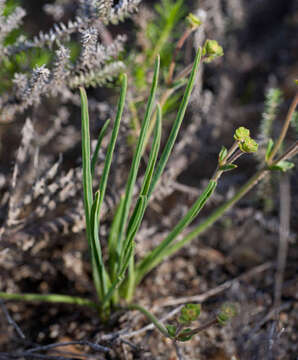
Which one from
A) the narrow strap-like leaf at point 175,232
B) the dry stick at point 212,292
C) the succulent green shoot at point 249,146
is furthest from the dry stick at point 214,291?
the succulent green shoot at point 249,146

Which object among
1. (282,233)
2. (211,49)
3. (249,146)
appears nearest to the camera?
(249,146)

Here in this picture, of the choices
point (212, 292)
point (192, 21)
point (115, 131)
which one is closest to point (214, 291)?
point (212, 292)

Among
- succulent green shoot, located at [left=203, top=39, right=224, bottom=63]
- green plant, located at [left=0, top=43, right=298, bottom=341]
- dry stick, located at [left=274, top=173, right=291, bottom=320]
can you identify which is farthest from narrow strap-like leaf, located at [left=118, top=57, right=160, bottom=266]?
dry stick, located at [left=274, top=173, right=291, bottom=320]

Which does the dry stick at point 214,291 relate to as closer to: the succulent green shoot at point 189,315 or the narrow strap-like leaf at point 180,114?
the succulent green shoot at point 189,315

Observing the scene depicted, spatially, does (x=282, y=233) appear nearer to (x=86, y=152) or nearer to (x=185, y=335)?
(x=185, y=335)

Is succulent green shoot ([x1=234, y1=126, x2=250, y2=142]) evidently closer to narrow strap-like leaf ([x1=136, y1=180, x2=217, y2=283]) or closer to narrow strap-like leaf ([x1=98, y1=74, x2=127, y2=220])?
narrow strap-like leaf ([x1=136, y1=180, x2=217, y2=283])

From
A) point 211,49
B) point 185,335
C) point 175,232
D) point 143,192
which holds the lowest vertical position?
point 185,335

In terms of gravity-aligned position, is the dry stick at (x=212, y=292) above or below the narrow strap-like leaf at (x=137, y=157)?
below

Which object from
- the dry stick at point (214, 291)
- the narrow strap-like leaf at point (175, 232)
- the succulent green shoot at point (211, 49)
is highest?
the succulent green shoot at point (211, 49)

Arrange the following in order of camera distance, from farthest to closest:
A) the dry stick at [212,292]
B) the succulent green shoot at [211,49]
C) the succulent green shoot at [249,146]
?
the dry stick at [212,292], the succulent green shoot at [211,49], the succulent green shoot at [249,146]
